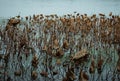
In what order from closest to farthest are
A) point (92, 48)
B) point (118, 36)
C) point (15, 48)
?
point (15, 48), point (92, 48), point (118, 36)

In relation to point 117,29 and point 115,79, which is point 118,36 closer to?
point 117,29

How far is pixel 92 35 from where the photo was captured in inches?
242

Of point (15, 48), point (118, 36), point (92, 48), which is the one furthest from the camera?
point (118, 36)

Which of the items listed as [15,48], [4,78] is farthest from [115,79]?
[15,48]

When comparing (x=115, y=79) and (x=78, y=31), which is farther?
(x=78, y=31)

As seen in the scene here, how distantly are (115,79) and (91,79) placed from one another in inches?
11.2

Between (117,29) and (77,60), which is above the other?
(77,60)

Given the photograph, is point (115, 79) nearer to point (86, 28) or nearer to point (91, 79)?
point (91, 79)

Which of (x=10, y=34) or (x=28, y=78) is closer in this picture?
(x=28, y=78)

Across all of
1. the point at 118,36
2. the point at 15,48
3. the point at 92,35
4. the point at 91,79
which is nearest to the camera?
the point at 91,79

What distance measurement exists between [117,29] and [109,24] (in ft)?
1.86

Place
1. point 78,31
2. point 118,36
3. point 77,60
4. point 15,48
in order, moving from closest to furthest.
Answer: point 77,60 < point 15,48 < point 118,36 < point 78,31

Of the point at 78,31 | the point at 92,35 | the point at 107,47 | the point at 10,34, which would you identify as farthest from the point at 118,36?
the point at 10,34

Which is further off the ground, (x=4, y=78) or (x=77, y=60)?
(x=77, y=60)
